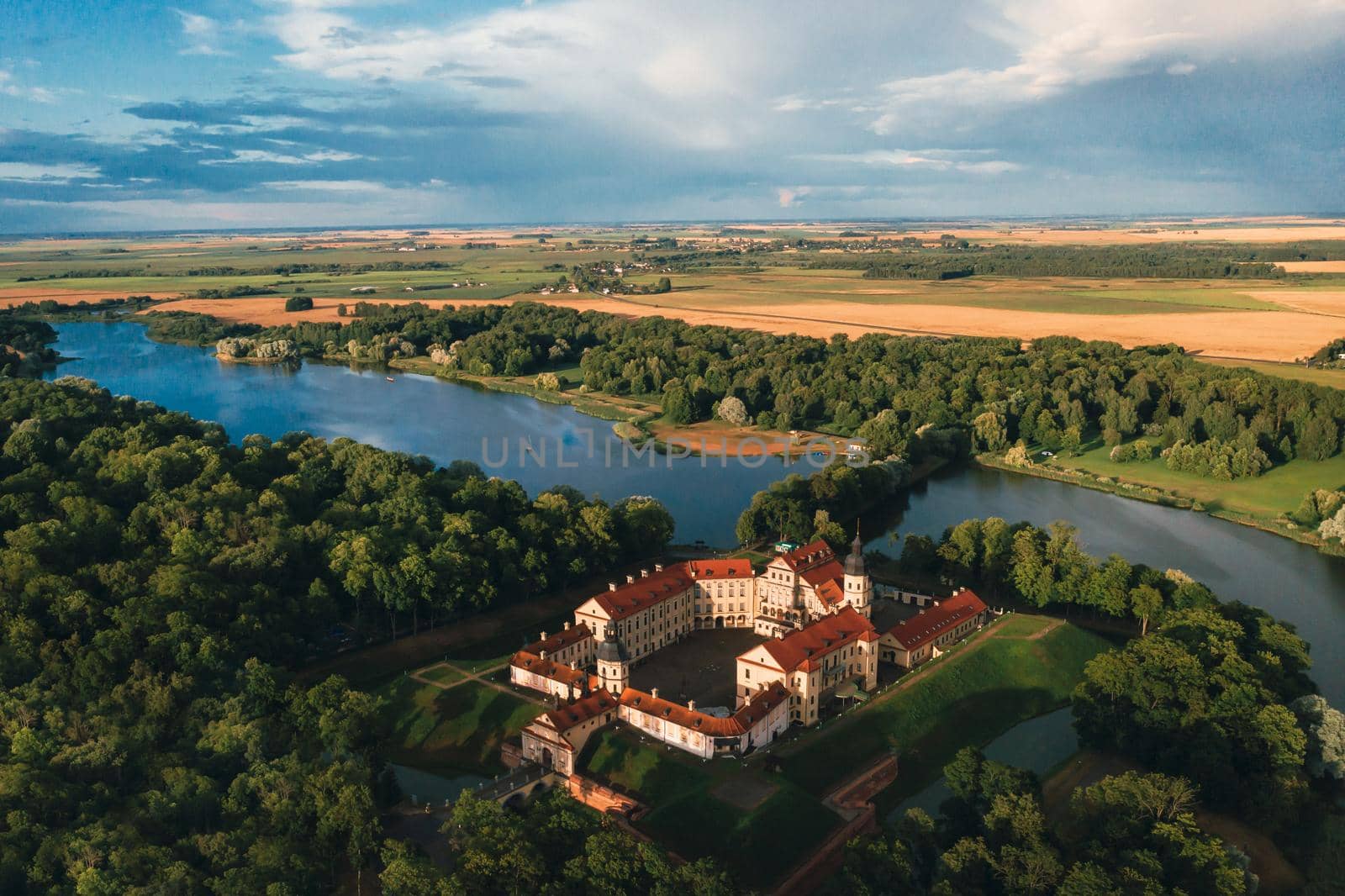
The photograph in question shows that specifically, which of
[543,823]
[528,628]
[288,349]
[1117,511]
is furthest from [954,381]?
[288,349]

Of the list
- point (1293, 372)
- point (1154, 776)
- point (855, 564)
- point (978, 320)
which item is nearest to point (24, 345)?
point (855, 564)

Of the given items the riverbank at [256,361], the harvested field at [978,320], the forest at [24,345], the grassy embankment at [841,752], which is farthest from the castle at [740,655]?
the riverbank at [256,361]

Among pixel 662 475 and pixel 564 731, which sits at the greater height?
pixel 564 731

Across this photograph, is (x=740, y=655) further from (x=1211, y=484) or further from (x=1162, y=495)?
(x=1211, y=484)

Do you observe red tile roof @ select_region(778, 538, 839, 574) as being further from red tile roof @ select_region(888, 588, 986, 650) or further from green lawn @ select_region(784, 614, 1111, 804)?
green lawn @ select_region(784, 614, 1111, 804)

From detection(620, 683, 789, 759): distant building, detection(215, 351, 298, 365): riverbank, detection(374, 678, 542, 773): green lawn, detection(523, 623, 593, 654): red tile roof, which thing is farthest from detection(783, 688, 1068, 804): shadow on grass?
detection(215, 351, 298, 365): riverbank

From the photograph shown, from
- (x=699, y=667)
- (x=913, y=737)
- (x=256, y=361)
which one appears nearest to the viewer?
→ (x=913, y=737)
